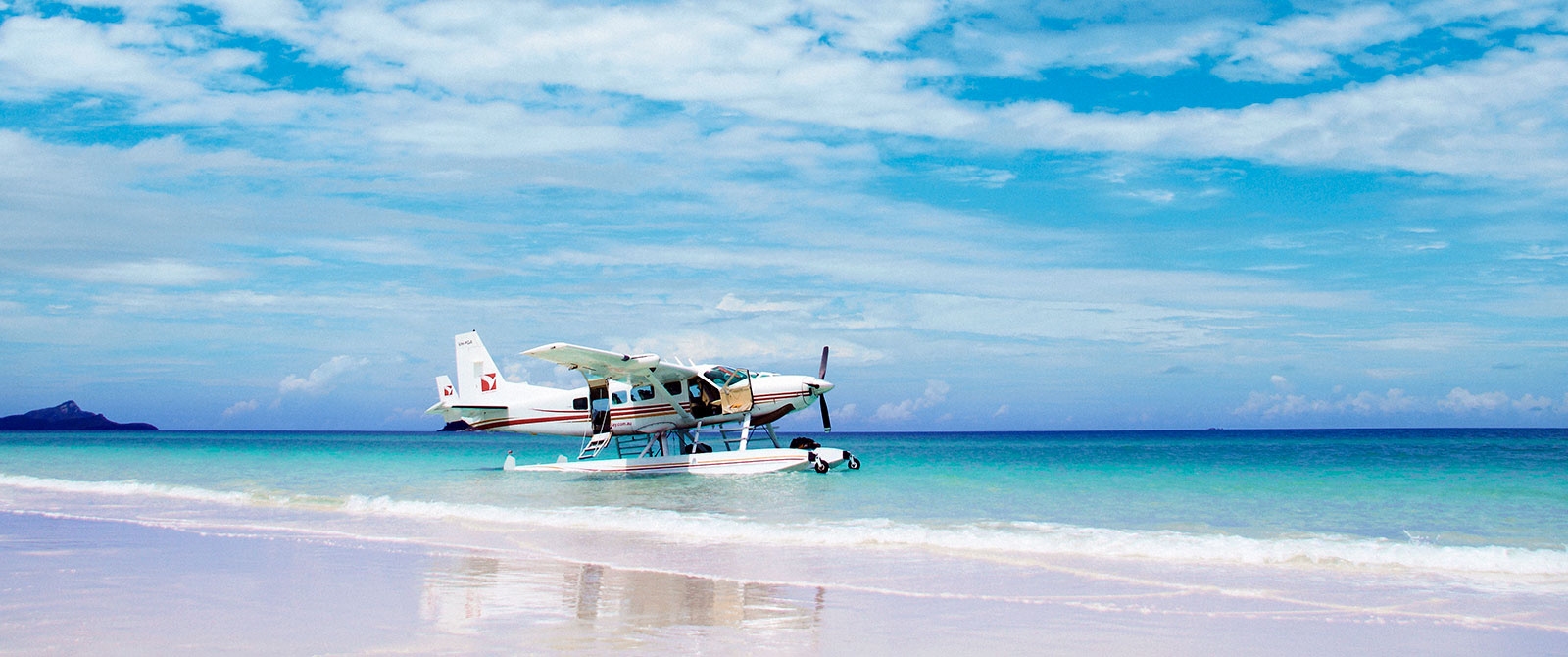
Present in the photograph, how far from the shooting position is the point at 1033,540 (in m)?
10.4

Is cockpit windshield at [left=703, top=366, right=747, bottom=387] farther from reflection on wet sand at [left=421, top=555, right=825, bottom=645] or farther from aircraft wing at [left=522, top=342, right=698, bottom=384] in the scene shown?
reflection on wet sand at [left=421, top=555, right=825, bottom=645]

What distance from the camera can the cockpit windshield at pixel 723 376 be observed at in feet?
72.7

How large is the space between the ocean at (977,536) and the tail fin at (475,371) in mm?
3651

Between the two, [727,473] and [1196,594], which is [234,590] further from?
[727,473]

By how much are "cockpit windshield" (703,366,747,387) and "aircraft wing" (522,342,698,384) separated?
0.46 meters

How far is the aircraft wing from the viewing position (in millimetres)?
18938

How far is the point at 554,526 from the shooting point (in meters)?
12.2

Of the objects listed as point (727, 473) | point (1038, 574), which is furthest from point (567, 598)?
point (727, 473)

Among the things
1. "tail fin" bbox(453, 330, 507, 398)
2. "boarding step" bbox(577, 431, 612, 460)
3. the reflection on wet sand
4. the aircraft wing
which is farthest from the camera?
"tail fin" bbox(453, 330, 507, 398)

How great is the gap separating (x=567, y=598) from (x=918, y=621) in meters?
2.50

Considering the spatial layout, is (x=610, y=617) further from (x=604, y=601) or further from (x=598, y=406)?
(x=598, y=406)

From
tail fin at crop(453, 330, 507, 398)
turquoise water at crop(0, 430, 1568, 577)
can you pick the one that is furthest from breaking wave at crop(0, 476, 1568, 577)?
tail fin at crop(453, 330, 507, 398)

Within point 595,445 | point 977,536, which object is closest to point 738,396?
point 595,445

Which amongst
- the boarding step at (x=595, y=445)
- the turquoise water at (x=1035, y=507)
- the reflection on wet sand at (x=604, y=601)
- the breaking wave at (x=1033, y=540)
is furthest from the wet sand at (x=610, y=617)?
the boarding step at (x=595, y=445)
